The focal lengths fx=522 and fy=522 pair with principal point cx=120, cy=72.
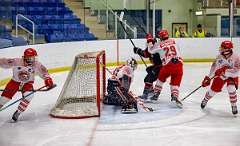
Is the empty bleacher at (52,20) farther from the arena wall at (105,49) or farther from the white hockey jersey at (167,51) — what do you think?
the white hockey jersey at (167,51)

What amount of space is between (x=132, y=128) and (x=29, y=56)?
4.75 ft

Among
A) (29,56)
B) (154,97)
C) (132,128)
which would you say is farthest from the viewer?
(154,97)

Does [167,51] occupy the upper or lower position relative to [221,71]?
upper

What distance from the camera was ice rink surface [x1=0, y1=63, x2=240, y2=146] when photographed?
504 centimetres

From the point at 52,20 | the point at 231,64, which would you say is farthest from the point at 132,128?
the point at 52,20

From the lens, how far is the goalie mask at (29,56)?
594cm

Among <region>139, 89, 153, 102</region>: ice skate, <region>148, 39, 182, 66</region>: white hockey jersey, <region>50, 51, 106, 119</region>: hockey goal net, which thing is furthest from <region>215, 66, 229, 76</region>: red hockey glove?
<region>50, 51, 106, 119</region>: hockey goal net

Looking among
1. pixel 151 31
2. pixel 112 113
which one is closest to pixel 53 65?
pixel 151 31

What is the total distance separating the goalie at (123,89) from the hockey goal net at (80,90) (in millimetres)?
254

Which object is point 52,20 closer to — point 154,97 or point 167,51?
point 154,97

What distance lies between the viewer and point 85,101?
269 inches

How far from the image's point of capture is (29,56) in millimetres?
5945

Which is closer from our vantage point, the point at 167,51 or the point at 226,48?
the point at 226,48

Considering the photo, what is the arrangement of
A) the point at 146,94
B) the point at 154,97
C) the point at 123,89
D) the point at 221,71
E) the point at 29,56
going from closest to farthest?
the point at 29,56 < the point at 221,71 < the point at 123,89 < the point at 154,97 < the point at 146,94
